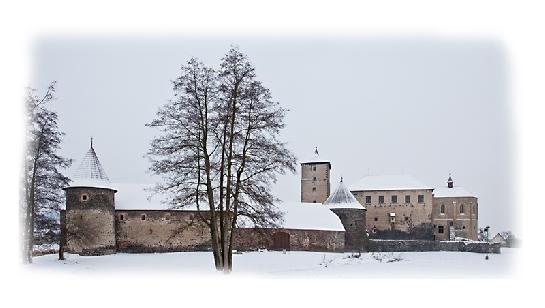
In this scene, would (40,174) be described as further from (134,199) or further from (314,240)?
(314,240)

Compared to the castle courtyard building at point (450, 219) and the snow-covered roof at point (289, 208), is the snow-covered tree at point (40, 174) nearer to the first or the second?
the snow-covered roof at point (289, 208)

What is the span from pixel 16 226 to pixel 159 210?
10417 millimetres

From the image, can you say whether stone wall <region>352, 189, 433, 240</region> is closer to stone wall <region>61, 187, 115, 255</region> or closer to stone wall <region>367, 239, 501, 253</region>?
stone wall <region>367, 239, 501, 253</region>

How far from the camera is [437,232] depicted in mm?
28922

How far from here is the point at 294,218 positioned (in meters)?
19.0

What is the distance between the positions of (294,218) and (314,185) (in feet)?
23.4

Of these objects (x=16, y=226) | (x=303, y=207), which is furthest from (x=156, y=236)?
(x=16, y=226)

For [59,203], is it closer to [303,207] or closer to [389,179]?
[303,207]

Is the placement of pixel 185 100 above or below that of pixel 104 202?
above

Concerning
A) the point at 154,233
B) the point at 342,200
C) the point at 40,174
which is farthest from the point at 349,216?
the point at 40,174

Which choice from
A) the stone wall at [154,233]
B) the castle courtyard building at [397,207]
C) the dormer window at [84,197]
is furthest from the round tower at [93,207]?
the castle courtyard building at [397,207]

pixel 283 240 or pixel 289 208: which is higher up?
pixel 289 208

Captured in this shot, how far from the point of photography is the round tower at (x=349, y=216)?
2081 cm

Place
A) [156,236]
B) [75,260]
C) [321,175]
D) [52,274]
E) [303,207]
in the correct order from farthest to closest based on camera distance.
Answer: [321,175] < [303,207] < [156,236] < [75,260] < [52,274]
